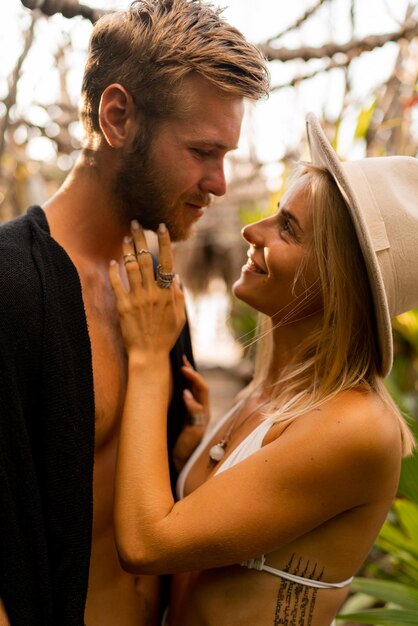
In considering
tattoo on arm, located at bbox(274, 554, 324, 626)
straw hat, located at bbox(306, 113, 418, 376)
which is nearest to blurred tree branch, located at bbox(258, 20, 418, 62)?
straw hat, located at bbox(306, 113, 418, 376)

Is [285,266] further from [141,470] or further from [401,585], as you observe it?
[401,585]

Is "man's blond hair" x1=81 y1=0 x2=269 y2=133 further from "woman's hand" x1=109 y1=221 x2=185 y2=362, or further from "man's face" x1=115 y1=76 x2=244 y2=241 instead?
"woman's hand" x1=109 y1=221 x2=185 y2=362

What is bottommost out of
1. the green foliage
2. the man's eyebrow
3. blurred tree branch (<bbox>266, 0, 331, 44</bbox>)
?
the green foliage

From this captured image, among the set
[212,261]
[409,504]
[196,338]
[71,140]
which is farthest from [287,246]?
[196,338]

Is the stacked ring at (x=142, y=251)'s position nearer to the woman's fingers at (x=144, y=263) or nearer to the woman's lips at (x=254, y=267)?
the woman's fingers at (x=144, y=263)

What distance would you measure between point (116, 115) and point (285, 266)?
0.61 meters

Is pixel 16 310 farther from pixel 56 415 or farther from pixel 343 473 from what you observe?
pixel 343 473

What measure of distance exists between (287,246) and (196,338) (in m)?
10.5

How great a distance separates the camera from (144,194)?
6.38ft

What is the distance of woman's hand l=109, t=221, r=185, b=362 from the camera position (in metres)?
1.88

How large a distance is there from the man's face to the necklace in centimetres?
58

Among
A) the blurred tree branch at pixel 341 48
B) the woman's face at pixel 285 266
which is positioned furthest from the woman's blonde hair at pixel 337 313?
the blurred tree branch at pixel 341 48

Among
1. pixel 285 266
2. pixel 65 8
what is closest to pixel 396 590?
pixel 285 266

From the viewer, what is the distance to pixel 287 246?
1869 mm
